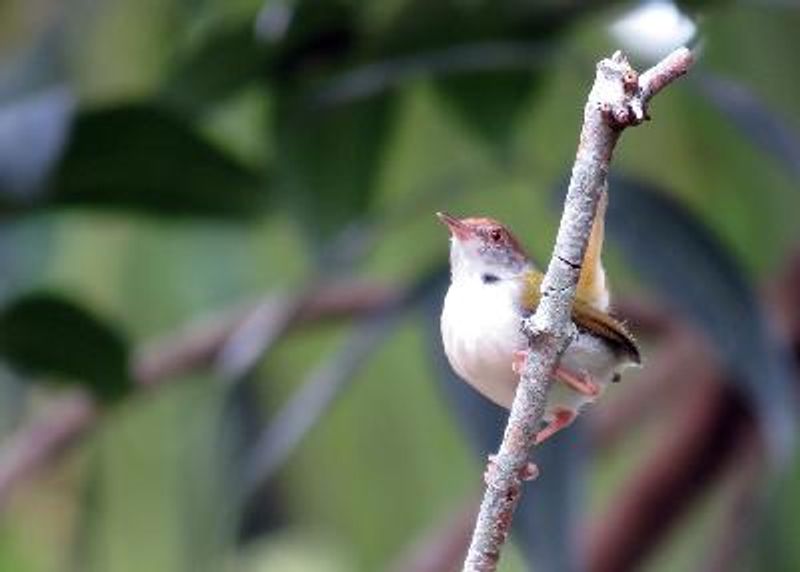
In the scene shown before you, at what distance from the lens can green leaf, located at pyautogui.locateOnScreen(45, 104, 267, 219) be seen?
7.49 ft

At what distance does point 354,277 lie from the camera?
295 cm

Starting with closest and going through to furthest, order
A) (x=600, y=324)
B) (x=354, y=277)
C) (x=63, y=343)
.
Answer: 1. (x=600, y=324)
2. (x=63, y=343)
3. (x=354, y=277)

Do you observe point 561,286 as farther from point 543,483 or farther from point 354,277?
point 354,277

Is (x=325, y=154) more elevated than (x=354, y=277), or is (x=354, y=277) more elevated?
(x=354, y=277)

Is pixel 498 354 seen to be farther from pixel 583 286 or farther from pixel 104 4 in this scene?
pixel 104 4

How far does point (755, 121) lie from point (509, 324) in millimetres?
1169

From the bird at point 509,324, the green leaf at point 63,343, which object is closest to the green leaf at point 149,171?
the green leaf at point 63,343

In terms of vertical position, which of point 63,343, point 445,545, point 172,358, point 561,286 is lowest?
point 561,286

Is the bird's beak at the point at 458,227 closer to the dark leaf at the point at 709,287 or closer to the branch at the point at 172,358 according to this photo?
Result: the dark leaf at the point at 709,287

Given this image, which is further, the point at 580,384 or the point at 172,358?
the point at 172,358

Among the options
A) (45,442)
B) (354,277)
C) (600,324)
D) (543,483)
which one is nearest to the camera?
(600,324)

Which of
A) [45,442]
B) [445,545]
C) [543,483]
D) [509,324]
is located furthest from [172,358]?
[509,324]

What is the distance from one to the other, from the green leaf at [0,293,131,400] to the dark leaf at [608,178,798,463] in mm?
607

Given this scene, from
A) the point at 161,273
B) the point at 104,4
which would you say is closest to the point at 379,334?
the point at 161,273
